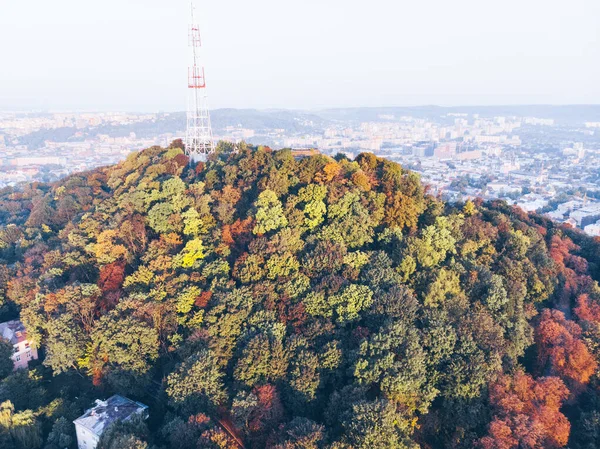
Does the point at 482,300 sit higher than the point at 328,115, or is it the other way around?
the point at 328,115

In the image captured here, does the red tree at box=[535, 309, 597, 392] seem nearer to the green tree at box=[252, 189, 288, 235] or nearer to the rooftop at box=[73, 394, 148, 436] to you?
the green tree at box=[252, 189, 288, 235]

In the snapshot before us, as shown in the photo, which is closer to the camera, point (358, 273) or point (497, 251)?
point (358, 273)

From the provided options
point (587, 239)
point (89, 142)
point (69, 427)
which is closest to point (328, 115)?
point (89, 142)

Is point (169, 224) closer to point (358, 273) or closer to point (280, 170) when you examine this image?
point (280, 170)

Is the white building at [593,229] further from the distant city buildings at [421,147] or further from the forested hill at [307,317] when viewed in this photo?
the forested hill at [307,317]

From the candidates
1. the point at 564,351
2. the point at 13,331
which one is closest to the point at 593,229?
the point at 564,351

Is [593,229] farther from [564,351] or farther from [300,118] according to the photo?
[300,118]

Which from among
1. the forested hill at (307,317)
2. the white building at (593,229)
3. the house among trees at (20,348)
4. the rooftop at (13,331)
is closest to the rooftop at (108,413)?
the forested hill at (307,317)
